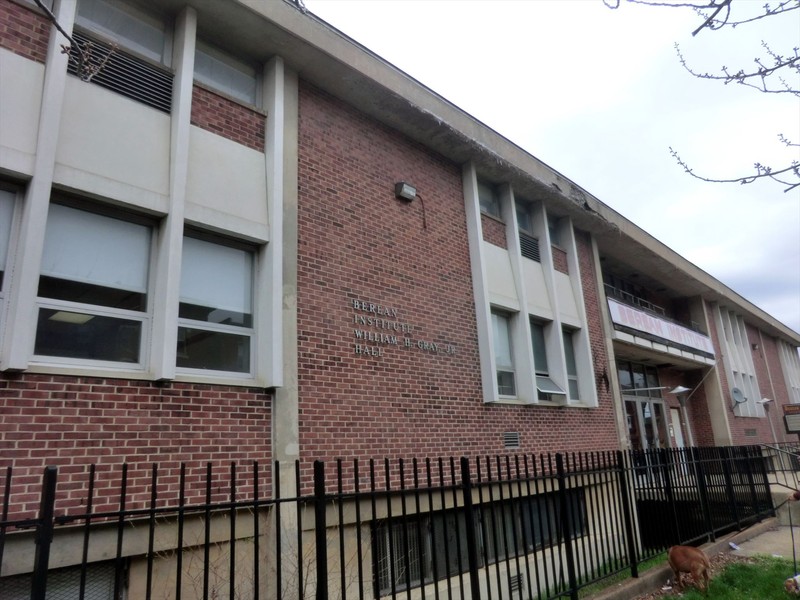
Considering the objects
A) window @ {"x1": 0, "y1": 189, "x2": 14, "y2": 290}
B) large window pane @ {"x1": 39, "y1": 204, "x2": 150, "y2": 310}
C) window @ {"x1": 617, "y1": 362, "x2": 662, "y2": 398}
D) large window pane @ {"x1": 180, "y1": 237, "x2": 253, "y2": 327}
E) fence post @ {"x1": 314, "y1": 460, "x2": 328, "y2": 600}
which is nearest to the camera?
fence post @ {"x1": 314, "y1": 460, "x2": 328, "y2": 600}

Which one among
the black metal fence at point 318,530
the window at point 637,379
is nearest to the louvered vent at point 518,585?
the black metal fence at point 318,530

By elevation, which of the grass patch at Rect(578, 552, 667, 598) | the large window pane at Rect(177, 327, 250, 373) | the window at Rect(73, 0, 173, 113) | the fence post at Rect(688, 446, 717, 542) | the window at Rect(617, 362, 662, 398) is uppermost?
the window at Rect(73, 0, 173, 113)

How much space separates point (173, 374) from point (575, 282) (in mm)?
9824

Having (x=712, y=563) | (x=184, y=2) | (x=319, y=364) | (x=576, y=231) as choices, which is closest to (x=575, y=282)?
(x=576, y=231)

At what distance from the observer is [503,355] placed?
10.4 meters

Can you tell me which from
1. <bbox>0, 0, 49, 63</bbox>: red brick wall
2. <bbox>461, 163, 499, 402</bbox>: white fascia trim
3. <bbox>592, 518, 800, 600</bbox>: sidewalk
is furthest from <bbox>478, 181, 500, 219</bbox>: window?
<bbox>0, 0, 49, 63</bbox>: red brick wall

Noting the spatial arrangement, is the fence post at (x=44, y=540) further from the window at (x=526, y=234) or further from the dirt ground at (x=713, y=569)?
the window at (x=526, y=234)

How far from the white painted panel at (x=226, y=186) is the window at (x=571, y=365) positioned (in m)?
7.72

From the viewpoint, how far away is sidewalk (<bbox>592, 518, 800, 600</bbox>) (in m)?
6.65

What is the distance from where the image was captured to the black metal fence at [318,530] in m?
3.65

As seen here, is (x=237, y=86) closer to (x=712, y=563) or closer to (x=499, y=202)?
(x=499, y=202)

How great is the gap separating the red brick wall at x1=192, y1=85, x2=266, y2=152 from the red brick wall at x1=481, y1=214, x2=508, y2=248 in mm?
4872

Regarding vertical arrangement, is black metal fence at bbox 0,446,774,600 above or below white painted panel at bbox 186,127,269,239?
below

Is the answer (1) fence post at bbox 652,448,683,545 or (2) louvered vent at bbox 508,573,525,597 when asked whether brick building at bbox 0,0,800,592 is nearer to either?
(2) louvered vent at bbox 508,573,525,597
